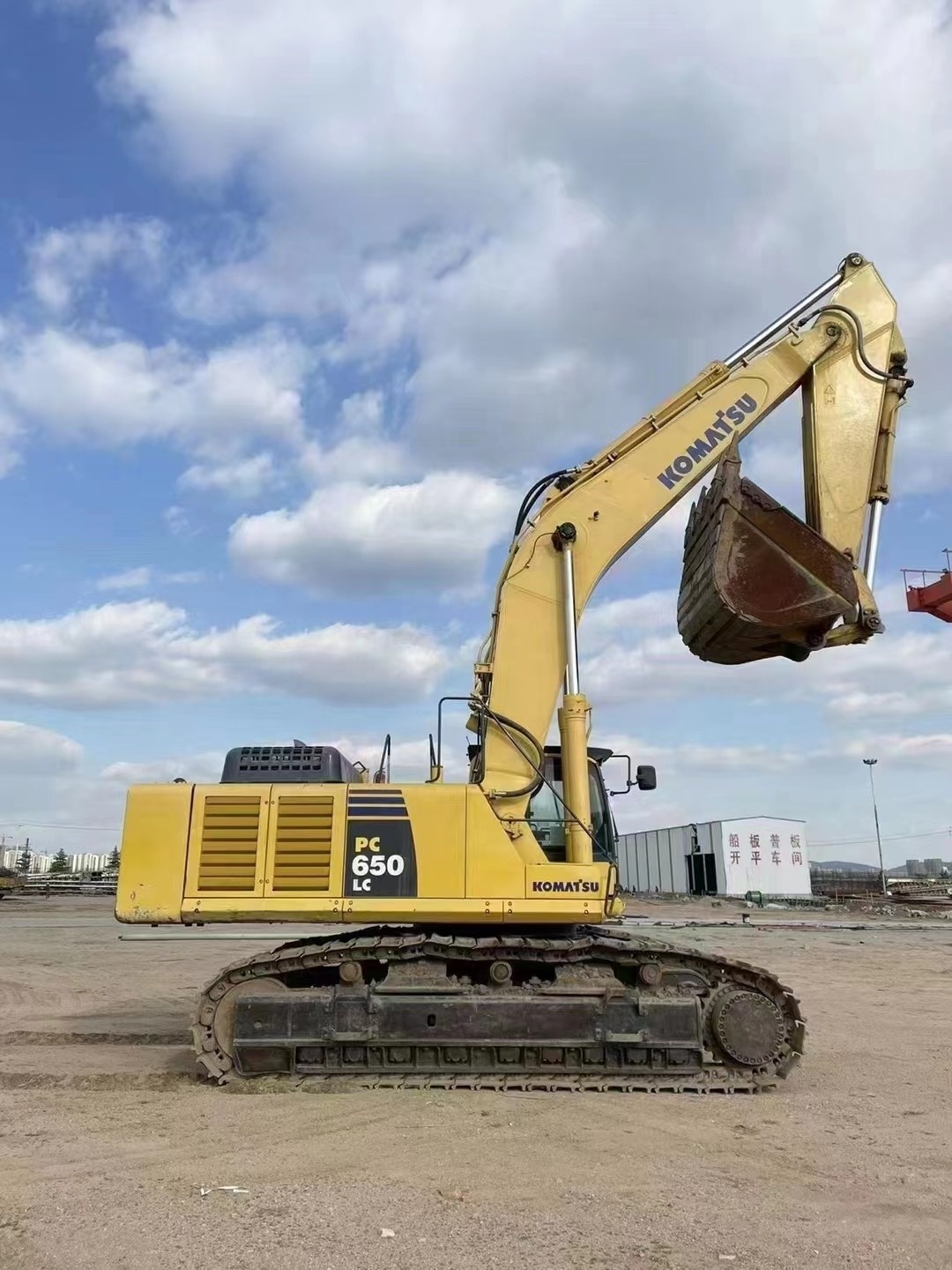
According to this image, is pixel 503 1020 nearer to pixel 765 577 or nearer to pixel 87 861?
pixel 765 577

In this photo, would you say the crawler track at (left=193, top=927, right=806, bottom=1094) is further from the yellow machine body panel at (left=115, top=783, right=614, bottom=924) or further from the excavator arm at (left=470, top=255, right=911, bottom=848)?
the excavator arm at (left=470, top=255, right=911, bottom=848)

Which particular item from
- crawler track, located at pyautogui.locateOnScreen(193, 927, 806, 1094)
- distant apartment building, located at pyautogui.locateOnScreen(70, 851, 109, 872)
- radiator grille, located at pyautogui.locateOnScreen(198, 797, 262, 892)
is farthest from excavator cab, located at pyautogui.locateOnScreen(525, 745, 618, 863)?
distant apartment building, located at pyautogui.locateOnScreen(70, 851, 109, 872)

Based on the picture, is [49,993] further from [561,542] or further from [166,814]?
[561,542]

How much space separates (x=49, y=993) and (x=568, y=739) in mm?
10373

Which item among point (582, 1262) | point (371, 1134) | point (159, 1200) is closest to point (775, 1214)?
point (582, 1262)

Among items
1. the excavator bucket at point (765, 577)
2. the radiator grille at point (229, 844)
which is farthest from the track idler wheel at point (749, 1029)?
the radiator grille at point (229, 844)

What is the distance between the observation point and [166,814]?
27.6 ft

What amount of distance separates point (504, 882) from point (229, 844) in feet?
8.40

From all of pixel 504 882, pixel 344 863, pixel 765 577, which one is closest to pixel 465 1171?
pixel 504 882

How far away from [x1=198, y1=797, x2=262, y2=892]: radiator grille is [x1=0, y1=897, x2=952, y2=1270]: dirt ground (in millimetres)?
1823

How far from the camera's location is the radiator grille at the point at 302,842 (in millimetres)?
8219

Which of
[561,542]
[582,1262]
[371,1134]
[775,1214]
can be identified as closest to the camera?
[582,1262]

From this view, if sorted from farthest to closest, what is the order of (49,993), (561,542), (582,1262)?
(49,993) < (561,542) < (582,1262)

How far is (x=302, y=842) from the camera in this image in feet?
27.3
